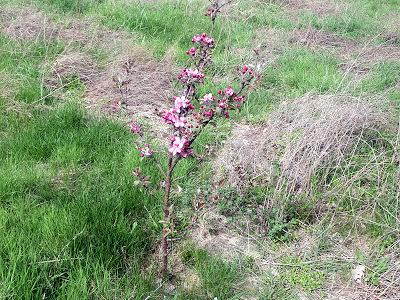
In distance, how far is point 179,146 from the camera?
2.17m

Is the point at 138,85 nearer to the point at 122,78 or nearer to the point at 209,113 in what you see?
the point at 122,78

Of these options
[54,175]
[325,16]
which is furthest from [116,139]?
[325,16]

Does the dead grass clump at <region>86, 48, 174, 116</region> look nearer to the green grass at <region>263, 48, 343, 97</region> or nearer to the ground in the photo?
the ground

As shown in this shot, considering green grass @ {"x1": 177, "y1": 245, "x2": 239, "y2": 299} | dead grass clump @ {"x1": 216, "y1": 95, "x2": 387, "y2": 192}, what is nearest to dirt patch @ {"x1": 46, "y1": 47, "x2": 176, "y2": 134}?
dead grass clump @ {"x1": 216, "y1": 95, "x2": 387, "y2": 192}

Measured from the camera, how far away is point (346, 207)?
10.2ft

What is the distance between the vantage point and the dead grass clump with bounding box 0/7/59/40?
5.51 meters

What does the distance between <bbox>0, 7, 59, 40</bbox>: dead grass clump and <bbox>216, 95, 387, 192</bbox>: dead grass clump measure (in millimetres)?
3156

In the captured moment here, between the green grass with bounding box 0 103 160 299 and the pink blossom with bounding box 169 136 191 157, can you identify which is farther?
the green grass with bounding box 0 103 160 299

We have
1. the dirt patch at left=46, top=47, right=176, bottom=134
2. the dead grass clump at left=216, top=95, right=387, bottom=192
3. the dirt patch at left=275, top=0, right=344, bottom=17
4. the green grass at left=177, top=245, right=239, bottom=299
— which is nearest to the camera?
the green grass at left=177, top=245, right=239, bottom=299

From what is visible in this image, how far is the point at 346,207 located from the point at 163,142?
171cm

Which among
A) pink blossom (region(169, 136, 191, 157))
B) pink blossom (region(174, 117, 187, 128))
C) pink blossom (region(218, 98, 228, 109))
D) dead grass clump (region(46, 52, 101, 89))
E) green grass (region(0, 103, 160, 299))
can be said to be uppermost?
pink blossom (region(218, 98, 228, 109))

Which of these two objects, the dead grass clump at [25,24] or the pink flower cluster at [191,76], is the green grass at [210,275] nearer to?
the pink flower cluster at [191,76]

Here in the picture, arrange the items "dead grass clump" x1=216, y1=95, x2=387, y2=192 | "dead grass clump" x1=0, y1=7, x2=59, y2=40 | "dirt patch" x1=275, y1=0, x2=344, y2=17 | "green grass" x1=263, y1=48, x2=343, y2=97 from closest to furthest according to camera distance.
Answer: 1. "dead grass clump" x1=216, y1=95, x2=387, y2=192
2. "green grass" x1=263, y1=48, x2=343, y2=97
3. "dead grass clump" x1=0, y1=7, x2=59, y2=40
4. "dirt patch" x1=275, y1=0, x2=344, y2=17

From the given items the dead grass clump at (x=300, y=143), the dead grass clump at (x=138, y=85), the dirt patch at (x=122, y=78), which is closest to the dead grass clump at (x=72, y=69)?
the dirt patch at (x=122, y=78)
